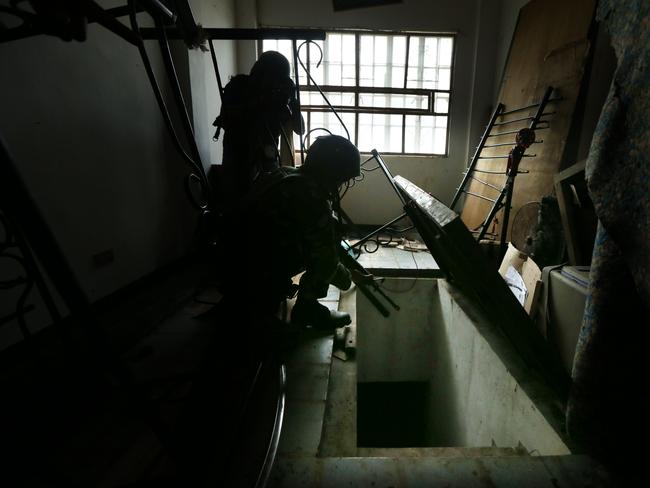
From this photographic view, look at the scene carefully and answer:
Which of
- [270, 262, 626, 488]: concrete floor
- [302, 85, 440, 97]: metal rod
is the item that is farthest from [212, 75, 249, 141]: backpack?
[302, 85, 440, 97]: metal rod

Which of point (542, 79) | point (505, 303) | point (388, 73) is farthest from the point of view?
point (388, 73)

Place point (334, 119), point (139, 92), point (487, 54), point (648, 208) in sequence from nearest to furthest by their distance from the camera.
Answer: point (648, 208)
point (139, 92)
point (487, 54)
point (334, 119)

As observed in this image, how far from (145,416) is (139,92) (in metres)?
2.59

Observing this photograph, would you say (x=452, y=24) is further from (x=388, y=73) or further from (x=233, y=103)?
(x=233, y=103)

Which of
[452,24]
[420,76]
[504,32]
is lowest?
[420,76]

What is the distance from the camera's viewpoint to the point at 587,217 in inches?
80.0

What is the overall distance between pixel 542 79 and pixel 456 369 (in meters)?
2.94

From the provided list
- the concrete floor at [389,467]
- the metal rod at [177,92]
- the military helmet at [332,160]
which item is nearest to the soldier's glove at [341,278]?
the military helmet at [332,160]

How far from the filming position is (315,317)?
1.91m

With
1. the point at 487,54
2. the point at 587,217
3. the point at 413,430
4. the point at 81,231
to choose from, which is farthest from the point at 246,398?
the point at 487,54

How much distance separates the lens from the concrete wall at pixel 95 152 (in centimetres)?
157

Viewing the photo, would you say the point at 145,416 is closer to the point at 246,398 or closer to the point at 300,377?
the point at 246,398

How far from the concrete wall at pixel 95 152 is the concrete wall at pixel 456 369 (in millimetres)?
1982

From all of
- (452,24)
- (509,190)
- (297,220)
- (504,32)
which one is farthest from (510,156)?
(452,24)
